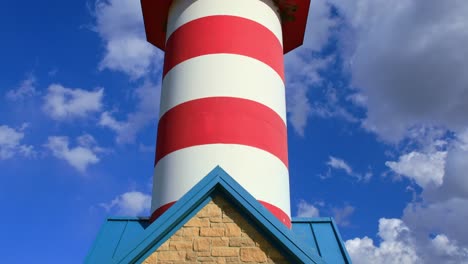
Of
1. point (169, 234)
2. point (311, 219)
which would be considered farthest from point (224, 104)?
point (169, 234)

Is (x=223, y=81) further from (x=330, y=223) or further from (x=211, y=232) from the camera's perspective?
(x=211, y=232)

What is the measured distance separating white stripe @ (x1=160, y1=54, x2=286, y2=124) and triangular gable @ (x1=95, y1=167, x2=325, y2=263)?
252 centimetres

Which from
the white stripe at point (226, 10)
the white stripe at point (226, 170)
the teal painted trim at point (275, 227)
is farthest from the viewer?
the white stripe at point (226, 10)

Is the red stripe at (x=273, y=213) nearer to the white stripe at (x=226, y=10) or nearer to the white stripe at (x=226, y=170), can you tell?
the white stripe at (x=226, y=170)

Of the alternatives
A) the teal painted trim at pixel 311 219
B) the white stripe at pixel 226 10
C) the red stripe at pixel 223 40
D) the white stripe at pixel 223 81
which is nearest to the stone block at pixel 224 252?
the teal painted trim at pixel 311 219

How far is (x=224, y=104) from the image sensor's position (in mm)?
7004

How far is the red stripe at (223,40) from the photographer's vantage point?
746cm

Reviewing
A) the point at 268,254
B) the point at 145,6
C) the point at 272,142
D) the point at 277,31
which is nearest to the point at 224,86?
the point at 272,142

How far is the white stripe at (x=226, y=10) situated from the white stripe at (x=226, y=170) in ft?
7.53

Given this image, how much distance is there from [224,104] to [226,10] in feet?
5.46

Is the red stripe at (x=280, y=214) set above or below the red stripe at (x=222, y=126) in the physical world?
below

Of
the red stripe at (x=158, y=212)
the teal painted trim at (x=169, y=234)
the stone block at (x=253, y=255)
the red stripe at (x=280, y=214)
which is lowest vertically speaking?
the stone block at (x=253, y=255)

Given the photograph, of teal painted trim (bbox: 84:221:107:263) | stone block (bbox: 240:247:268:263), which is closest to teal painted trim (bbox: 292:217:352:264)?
stone block (bbox: 240:247:268:263)

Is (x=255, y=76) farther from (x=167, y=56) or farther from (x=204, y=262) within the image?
(x=204, y=262)
